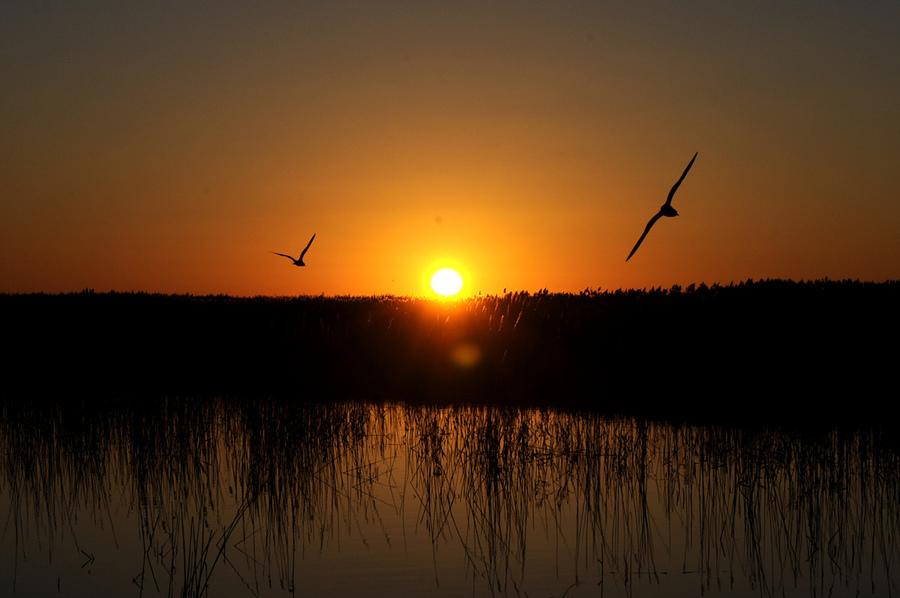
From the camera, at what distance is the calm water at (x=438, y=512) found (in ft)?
25.7

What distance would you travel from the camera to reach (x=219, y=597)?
7.49m

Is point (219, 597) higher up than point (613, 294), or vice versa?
point (613, 294)

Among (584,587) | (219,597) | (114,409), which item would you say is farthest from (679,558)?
(114,409)

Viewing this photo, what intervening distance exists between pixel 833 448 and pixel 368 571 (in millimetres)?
7331

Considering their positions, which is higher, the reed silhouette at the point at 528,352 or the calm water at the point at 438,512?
the reed silhouette at the point at 528,352

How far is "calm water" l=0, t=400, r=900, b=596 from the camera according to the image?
25.7 feet

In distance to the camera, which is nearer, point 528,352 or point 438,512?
point 438,512

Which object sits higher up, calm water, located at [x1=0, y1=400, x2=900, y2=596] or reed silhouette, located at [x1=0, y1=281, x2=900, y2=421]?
reed silhouette, located at [x1=0, y1=281, x2=900, y2=421]

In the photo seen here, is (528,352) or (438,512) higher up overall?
(528,352)

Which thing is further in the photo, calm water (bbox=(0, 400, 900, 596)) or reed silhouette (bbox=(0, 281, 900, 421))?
reed silhouette (bbox=(0, 281, 900, 421))

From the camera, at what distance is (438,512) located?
385 inches

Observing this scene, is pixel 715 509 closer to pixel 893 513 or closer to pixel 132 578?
pixel 893 513

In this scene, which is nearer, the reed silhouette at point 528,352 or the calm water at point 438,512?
the calm water at point 438,512

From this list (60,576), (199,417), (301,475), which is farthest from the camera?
(199,417)
